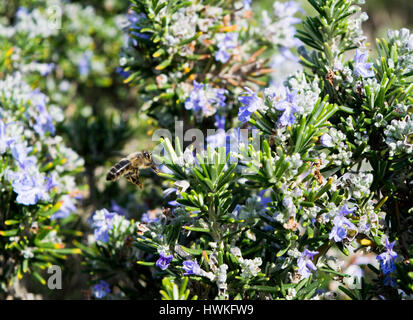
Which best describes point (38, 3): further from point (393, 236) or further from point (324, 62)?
point (393, 236)

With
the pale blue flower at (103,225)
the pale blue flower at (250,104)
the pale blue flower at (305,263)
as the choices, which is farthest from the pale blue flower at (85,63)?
the pale blue flower at (305,263)

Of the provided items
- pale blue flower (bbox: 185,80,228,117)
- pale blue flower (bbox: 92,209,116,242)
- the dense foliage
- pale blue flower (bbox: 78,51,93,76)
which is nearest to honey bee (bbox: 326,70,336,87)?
the dense foliage

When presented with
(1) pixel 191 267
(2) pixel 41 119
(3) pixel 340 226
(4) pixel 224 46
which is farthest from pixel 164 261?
(2) pixel 41 119

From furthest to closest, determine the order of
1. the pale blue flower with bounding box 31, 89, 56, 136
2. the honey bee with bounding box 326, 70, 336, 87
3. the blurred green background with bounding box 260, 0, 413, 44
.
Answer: the blurred green background with bounding box 260, 0, 413, 44, the pale blue flower with bounding box 31, 89, 56, 136, the honey bee with bounding box 326, 70, 336, 87

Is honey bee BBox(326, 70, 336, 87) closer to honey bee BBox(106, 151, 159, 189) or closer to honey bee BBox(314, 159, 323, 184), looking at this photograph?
honey bee BBox(314, 159, 323, 184)
